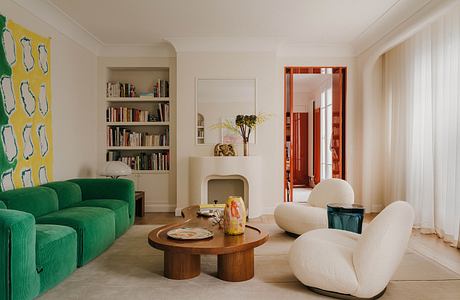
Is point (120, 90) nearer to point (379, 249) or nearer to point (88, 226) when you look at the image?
point (88, 226)

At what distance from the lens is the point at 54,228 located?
313 centimetres

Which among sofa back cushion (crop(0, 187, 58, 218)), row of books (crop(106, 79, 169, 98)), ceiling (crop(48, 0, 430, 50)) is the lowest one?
sofa back cushion (crop(0, 187, 58, 218))

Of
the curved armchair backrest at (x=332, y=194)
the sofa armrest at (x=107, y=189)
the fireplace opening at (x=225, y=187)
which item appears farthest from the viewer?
the fireplace opening at (x=225, y=187)

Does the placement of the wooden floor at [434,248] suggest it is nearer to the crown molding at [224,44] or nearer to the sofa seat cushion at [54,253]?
the sofa seat cushion at [54,253]

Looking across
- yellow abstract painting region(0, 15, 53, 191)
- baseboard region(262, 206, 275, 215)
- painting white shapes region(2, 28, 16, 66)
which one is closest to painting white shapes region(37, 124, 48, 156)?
yellow abstract painting region(0, 15, 53, 191)

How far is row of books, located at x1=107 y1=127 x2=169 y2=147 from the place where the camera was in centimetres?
652

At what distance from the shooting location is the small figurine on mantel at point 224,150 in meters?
6.07

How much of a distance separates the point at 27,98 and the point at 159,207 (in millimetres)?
2916

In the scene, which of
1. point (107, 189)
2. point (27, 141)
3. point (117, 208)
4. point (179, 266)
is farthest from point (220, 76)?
point (179, 266)

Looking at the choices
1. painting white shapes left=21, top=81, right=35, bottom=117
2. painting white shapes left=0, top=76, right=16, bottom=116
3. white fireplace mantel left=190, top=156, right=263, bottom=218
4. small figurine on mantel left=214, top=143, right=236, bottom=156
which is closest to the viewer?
painting white shapes left=0, top=76, right=16, bottom=116

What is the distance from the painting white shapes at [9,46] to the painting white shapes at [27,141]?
2.27 feet

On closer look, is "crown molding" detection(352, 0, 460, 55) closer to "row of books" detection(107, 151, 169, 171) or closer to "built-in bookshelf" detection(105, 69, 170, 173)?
"built-in bookshelf" detection(105, 69, 170, 173)

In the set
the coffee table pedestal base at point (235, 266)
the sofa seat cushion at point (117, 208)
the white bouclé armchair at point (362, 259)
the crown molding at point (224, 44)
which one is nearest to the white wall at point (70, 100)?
the sofa seat cushion at point (117, 208)

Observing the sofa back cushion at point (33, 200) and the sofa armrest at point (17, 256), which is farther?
the sofa back cushion at point (33, 200)
